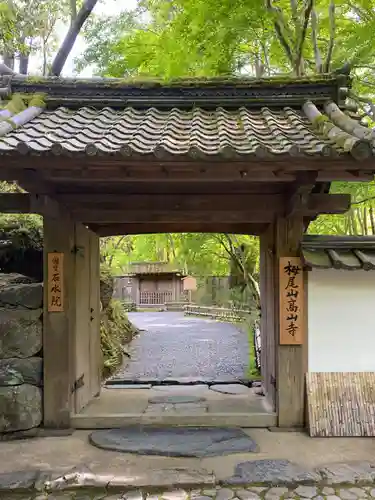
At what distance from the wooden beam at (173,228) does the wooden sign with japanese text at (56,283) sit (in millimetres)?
1020

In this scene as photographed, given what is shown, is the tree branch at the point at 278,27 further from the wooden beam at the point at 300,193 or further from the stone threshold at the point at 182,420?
the stone threshold at the point at 182,420

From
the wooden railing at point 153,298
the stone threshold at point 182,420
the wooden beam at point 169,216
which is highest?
the wooden beam at point 169,216

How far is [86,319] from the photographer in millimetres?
6262

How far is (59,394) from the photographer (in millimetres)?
5312

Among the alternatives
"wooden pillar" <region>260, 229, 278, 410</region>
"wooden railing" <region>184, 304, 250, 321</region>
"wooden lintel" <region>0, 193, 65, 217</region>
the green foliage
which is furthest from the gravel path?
"wooden lintel" <region>0, 193, 65, 217</region>

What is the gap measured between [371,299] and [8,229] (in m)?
6.12

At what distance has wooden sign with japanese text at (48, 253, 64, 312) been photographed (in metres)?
5.35

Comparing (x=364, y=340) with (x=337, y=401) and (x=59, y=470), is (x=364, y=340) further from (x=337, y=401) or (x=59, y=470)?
(x=59, y=470)

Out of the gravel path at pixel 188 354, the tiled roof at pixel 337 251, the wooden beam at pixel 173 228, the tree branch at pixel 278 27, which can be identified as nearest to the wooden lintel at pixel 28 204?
the wooden beam at pixel 173 228

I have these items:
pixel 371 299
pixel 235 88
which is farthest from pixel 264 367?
pixel 235 88

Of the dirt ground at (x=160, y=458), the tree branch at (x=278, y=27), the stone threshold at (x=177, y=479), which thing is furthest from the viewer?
the tree branch at (x=278, y=27)

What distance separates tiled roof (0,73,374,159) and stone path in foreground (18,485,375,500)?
2.92 meters

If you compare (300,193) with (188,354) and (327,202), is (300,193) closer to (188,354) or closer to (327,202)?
(327,202)

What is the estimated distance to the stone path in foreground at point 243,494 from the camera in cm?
379
